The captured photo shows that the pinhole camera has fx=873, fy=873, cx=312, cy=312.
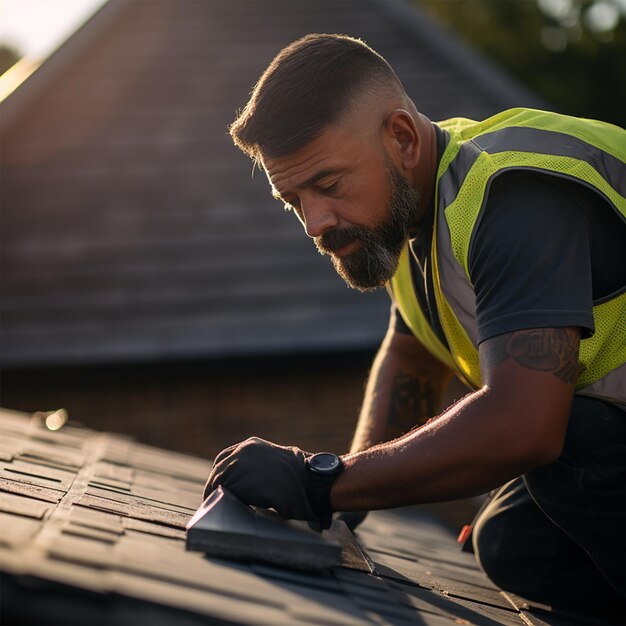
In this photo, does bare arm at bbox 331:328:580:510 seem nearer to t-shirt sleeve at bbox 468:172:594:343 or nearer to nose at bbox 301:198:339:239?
t-shirt sleeve at bbox 468:172:594:343

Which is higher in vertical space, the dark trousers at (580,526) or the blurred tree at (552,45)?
the dark trousers at (580,526)

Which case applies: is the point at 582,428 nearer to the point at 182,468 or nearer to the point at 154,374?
the point at 182,468

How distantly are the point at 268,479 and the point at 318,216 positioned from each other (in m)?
0.84

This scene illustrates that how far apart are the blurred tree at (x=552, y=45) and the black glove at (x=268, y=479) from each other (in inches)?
1076

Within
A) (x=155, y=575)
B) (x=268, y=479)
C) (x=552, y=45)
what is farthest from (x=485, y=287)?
(x=552, y=45)

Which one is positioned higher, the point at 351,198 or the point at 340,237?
the point at 351,198

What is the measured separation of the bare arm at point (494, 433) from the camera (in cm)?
193

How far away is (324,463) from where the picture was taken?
207 centimetres

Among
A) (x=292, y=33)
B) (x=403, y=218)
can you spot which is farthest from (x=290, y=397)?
(x=403, y=218)

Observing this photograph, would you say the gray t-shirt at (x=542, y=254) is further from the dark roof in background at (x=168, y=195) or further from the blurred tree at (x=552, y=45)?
the blurred tree at (x=552, y=45)

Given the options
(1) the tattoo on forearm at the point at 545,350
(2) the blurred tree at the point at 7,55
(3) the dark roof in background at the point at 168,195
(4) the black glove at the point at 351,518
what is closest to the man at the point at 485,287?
(1) the tattoo on forearm at the point at 545,350

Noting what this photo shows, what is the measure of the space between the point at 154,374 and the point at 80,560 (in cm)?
687

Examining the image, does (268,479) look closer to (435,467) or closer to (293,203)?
(435,467)

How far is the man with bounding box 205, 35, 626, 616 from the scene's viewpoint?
198 cm
